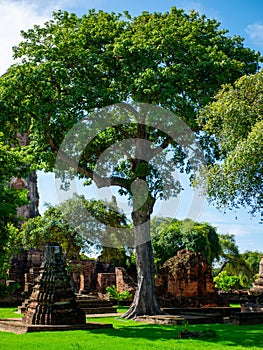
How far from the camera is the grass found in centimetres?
998

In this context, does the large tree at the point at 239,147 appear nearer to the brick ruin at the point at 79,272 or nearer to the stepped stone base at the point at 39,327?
the stepped stone base at the point at 39,327

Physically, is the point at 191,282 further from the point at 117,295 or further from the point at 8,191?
the point at 8,191

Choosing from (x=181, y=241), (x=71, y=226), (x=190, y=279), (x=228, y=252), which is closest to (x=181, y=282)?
(x=190, y=279)

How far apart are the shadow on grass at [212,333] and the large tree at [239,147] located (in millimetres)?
3242

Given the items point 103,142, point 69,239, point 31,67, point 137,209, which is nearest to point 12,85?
point 31,67

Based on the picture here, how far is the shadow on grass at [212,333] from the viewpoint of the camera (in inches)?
439

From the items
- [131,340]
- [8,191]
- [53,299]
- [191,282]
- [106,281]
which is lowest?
[131,340]

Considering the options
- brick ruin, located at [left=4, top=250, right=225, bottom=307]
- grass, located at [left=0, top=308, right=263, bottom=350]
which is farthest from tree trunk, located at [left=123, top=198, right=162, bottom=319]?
brick ruin, located at [left=4, top=250, right=225, bottom=307]

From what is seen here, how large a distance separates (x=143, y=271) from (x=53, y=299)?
4.68 metres

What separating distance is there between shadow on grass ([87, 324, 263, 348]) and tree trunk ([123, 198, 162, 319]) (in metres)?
2.39

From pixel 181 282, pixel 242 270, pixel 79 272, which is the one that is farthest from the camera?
pixel 242 270

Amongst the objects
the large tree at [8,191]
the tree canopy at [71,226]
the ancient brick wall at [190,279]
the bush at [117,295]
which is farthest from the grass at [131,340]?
the tree canopy at [71,226]

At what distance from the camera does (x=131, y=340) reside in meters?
11.2

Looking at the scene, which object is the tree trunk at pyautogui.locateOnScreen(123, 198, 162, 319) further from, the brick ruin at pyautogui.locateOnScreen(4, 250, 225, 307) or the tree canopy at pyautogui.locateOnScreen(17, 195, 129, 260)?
the tree canopy at pyautogui.locateOnScreen(17, 195, 129, 260)
